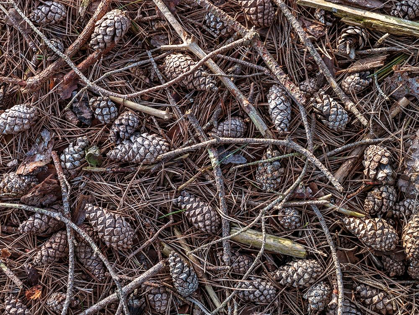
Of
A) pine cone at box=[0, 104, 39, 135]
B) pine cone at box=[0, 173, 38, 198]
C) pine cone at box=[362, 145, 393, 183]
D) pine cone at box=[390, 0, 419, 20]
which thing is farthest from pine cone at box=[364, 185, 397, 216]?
pine cone at box=[0, 104, 39, 135]

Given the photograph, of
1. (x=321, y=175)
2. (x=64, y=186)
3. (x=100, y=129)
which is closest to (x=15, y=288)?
(x=64, y=186)

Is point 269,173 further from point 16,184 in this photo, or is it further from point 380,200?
point 16,184

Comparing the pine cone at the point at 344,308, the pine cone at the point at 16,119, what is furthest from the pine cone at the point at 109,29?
the pine cone at the point at 344,308

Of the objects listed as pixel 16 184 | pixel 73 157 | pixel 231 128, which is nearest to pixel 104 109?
pixel 73 157

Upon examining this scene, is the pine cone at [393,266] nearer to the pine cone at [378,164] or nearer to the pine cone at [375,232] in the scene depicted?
the pine cone at [375,232]

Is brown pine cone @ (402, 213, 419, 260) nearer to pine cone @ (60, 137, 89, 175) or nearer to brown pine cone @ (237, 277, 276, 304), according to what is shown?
brown pine cone @ (237, 277, 276, 304)

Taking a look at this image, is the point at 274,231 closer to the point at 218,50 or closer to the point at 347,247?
the point at 347,247
